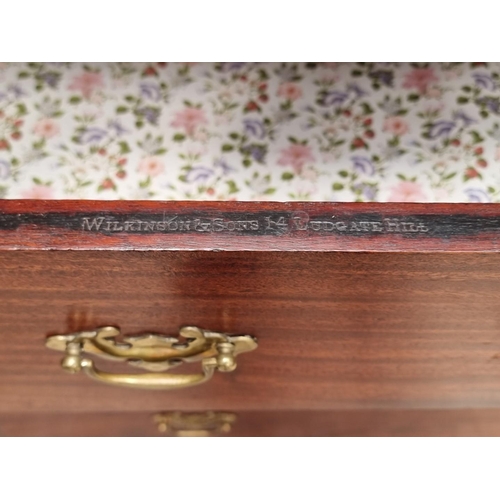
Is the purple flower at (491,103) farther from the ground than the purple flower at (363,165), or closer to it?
farther from the ground

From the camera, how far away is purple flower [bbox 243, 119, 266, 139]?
2.51 ft

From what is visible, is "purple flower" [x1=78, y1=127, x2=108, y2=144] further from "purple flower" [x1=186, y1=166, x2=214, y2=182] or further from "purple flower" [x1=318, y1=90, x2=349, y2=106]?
"purple flower" [x1=318, y1=90, x2=349, y2=106]

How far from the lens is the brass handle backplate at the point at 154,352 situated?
26.2 inches

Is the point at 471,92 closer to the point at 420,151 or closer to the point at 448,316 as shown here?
the point at 420,151

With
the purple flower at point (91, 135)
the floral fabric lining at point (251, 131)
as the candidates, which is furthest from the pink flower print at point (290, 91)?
the purple flower at point (91, 135)

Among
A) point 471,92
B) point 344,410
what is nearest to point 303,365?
point 344,410

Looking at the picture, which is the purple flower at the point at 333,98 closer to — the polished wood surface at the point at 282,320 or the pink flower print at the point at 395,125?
the pink flower print at the point at 395,125

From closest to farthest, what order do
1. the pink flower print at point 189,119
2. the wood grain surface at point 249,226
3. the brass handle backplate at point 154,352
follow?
the wood grain surface at point 249,226 → the brass handle backplate at point 154,352 → the pink flower print at point 189,119

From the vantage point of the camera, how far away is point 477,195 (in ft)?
2.33

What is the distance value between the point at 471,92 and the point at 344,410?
40cm

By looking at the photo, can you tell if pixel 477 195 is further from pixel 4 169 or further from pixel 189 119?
pixel 4 169

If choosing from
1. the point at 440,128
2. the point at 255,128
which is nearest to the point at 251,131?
the point at 255,128

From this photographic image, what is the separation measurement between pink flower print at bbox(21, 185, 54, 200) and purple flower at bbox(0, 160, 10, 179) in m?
0.03

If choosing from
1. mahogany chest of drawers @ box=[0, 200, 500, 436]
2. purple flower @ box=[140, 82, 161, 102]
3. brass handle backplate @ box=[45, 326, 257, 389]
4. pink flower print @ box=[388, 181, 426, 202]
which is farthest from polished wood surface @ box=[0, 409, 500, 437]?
purple flower @ box=[140, 82, 161, 102]
